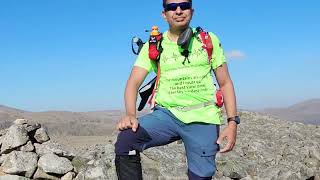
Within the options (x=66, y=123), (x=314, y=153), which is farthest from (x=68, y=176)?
(x=66, y=123)

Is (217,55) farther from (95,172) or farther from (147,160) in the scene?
(147,160)

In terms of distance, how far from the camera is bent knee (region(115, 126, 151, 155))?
5723 mm

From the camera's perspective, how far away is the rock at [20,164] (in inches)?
425

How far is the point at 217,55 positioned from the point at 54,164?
6208mm

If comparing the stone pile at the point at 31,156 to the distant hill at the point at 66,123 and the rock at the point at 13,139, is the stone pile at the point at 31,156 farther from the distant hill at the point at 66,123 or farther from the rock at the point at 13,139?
the distant hill at the point at 66,123

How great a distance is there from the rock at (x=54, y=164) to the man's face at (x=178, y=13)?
6045 mm

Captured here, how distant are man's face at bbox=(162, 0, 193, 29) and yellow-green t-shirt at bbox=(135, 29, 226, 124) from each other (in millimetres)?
260

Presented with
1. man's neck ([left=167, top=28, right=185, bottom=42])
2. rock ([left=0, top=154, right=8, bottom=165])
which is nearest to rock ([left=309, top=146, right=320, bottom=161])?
rock ([left=0, top=154, right=8, bottom=165])

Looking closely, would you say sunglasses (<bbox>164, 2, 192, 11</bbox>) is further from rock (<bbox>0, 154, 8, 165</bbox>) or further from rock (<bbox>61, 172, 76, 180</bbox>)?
rock (<bbox>0, 154, 8, 165</bbox>)

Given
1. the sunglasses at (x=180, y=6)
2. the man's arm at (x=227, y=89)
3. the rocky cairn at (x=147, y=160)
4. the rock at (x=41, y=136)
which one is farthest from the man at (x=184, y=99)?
the rock at (x=41, y=136)

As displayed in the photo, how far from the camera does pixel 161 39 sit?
6.15 metres

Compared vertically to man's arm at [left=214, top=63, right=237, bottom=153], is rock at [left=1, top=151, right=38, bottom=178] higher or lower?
lower

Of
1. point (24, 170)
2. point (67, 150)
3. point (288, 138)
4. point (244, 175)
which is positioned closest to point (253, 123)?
point (288, 138)

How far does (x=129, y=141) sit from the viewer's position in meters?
5.72
